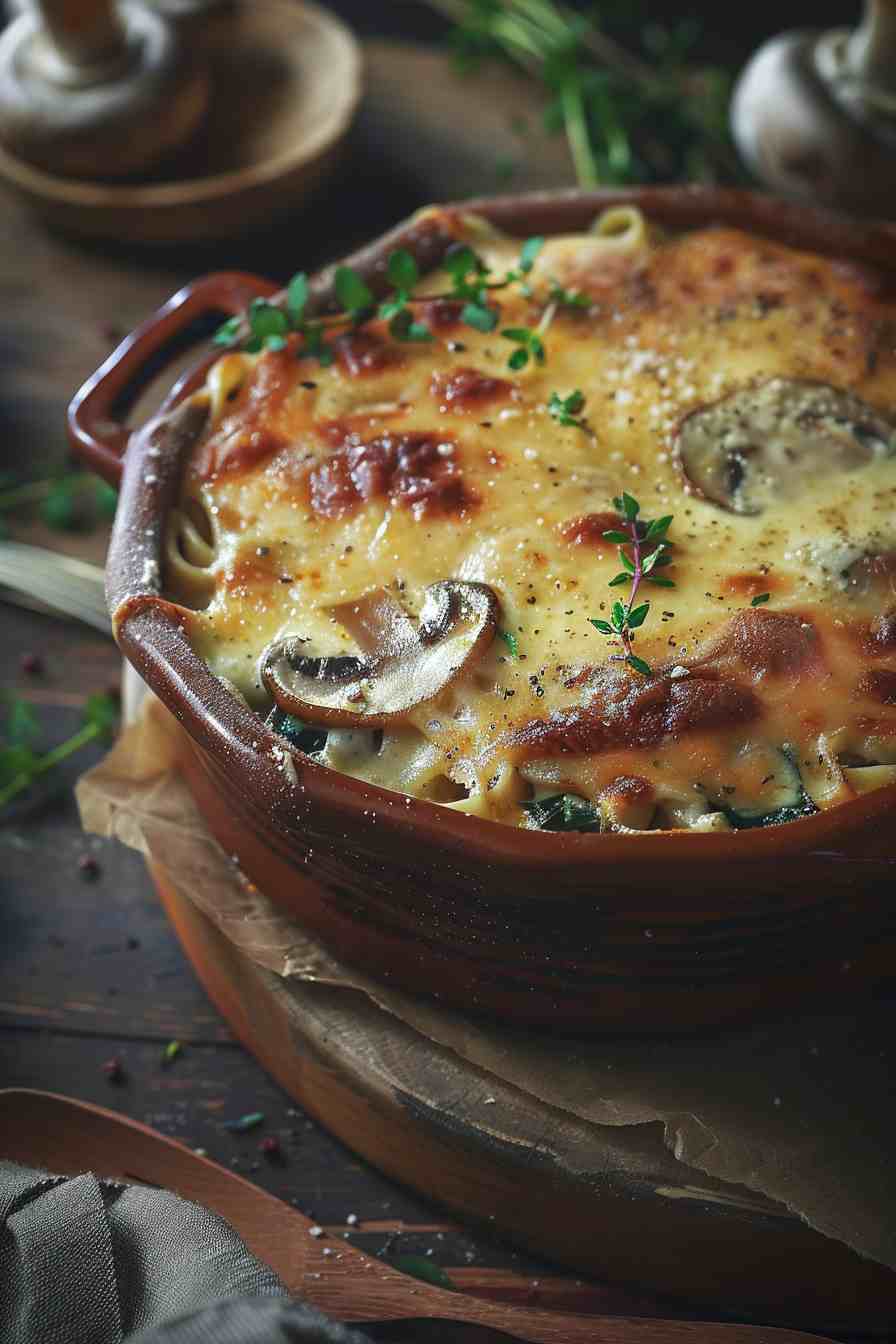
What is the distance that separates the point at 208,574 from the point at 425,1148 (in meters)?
0.77

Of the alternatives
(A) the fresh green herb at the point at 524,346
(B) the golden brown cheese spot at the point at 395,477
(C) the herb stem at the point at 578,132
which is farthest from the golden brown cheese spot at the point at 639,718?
(C) the herb stem at the point at 578,132

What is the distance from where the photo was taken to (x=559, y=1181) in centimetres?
180

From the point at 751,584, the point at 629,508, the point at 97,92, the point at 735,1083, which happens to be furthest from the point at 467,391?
the point at 97,92

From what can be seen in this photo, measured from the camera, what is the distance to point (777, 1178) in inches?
69.1

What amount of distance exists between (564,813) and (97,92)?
217 cm

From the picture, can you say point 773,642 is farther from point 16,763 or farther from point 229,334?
point 16,763

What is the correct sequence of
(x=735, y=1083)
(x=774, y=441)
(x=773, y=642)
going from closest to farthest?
(x=773, y=642), (x=735, y=1083), (x=774, y=441)

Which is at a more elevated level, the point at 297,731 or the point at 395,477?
the point at 395,477

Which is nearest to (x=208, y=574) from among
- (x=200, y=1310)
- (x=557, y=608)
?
(x=557, y=608)

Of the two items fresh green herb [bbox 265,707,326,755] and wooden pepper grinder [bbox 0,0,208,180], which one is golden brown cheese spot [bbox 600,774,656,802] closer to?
fresh green herb [bbox 265,707,326,755]

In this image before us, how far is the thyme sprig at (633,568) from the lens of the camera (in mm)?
1705

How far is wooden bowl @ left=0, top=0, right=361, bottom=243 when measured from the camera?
10.1 feet

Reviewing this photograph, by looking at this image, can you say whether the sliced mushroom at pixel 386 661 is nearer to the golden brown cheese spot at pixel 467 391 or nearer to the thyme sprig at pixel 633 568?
the thyme sprig at pixel 633 568

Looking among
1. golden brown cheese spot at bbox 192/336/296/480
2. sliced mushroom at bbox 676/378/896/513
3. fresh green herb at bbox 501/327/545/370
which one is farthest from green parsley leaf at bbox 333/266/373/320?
sliced mushroom at bbox 676/378/896/513
